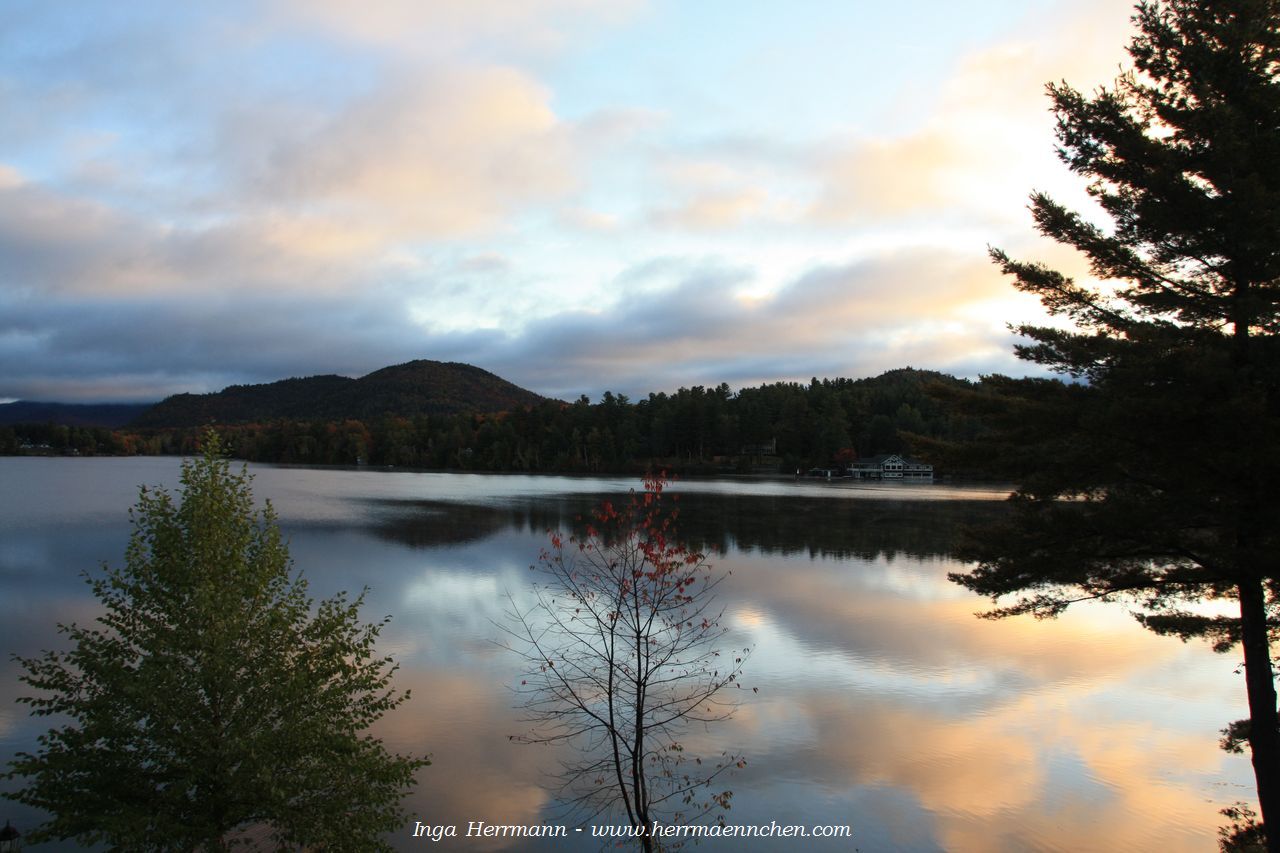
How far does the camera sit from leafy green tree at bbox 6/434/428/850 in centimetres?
888

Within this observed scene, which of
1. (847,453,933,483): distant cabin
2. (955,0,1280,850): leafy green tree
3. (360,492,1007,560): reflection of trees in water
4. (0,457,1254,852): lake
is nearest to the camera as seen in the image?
(955,0,1280,850): leafy green tree

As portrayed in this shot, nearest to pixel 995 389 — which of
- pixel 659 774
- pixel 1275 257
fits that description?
pixel 1275 257

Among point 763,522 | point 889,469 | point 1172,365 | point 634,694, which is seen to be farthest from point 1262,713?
point 889,469

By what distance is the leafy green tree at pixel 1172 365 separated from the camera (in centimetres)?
853

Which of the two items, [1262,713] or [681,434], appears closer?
[1262,713]

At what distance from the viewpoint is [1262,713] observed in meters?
8.90

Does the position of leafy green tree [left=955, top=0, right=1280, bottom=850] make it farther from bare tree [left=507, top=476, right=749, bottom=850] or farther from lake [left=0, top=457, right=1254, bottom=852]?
bare tree [left=507, top=476, right=749, bottom=850]

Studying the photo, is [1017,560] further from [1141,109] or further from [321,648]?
[321,648]

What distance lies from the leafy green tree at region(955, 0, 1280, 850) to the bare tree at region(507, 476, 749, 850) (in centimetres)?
449

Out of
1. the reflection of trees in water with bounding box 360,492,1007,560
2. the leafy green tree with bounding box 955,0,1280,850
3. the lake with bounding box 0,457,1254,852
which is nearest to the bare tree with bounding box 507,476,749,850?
the lake with bounding box 0,457,1254,852

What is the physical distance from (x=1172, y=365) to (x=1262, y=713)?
3938 millimetres

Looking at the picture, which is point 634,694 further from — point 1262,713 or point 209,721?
point 1262,713

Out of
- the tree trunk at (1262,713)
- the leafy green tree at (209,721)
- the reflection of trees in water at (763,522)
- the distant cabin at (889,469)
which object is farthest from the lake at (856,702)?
the distant cabin at (889,469)

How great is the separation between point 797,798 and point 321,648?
22.9 ft
